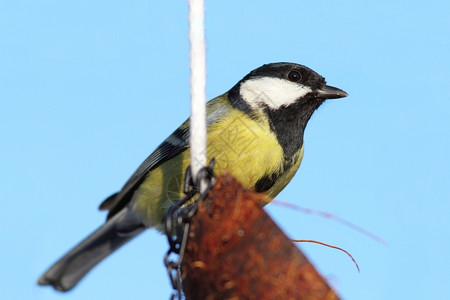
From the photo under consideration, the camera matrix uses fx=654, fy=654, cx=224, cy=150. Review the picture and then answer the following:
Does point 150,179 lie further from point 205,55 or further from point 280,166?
point 205,55

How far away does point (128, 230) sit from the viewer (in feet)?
11.0

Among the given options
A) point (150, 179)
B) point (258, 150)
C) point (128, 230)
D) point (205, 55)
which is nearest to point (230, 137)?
point (258, 150)

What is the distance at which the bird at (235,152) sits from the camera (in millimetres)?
3004

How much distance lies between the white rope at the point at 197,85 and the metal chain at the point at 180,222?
4cm

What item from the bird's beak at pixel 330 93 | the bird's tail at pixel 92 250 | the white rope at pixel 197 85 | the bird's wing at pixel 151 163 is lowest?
the bird's tail at pixel 92 250

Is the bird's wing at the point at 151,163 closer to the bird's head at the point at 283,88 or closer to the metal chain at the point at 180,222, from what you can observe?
the bird's head at the point at 283,88

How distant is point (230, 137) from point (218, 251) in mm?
1369

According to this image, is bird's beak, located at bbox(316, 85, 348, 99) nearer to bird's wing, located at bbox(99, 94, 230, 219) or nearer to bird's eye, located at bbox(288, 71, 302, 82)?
bird's eye, located at bbox(288, 71, 302, 82)

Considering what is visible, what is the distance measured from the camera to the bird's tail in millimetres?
2854

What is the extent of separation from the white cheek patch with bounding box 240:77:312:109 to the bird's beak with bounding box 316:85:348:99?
0.19 feet

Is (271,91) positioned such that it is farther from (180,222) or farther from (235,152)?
(180,222)

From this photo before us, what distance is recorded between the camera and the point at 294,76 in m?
3.49

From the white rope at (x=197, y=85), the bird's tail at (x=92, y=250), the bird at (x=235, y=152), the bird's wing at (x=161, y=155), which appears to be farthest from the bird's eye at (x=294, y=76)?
the white rope at (x=197, y=85)

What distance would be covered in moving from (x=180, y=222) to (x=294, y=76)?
1777 mm
